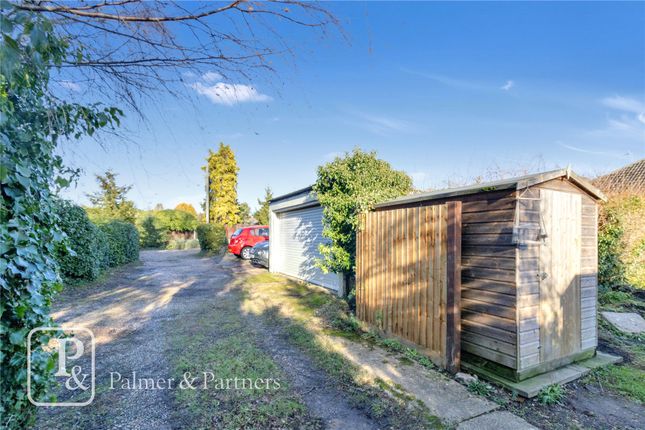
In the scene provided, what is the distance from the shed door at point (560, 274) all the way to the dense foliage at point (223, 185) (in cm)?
2309

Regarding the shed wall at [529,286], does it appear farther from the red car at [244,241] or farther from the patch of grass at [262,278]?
the red car at [244,241]

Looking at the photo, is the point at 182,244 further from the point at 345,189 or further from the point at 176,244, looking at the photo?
the point at 345,189

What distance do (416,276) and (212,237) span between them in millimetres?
15458

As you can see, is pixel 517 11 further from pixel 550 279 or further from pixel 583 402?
pixel 583 402

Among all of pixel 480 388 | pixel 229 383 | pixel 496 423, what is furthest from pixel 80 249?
pixel 496 423

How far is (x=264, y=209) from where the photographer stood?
2359 centimetres

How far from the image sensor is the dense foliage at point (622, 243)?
623 centimetres

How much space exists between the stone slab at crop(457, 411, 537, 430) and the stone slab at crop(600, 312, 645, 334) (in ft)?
12.4

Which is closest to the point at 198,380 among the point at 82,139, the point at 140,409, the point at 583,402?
the point at 140,409

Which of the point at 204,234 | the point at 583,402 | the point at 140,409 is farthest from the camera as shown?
the point at 204,234

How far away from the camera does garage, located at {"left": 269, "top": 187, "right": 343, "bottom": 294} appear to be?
26.6 ft

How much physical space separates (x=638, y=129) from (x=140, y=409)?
1013 centimetres

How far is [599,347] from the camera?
4.29 metres

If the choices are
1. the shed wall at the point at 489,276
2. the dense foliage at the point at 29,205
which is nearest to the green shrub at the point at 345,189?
the shed wall at the point at 489,276
